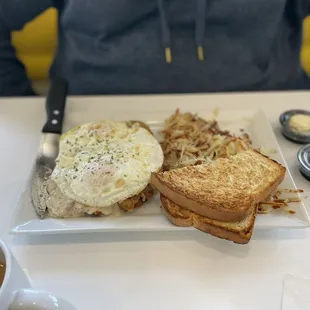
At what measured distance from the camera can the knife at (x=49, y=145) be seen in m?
1.02

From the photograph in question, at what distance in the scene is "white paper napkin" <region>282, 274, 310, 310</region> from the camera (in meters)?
0.82

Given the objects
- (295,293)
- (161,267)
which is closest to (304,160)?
(295,293)

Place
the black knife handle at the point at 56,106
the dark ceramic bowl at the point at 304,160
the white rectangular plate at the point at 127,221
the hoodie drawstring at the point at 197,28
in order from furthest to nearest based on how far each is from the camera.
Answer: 1. the hoodie drawstring at the point at 197,28
2. the black knife handle at the point at 56,106
3. the dark ceramic bowl at the point at 304,160
4. the white rectangular plate at the point at 127,221

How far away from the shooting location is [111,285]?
0.87 m

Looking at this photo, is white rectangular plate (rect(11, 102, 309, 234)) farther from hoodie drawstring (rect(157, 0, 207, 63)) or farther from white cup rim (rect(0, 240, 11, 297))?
hoodie drawstring (rect(157, 0, 207, 63))

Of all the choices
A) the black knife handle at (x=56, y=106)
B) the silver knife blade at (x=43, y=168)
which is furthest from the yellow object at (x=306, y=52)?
the silver knife blade at (x=43, y=168)

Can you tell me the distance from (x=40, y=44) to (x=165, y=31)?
63 centimetres

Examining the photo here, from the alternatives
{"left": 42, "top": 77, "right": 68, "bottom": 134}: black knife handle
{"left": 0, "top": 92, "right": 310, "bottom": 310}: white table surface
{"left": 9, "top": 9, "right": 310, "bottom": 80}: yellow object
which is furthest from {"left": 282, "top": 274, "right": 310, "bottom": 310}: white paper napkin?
{"left": 9, "top": 9, "right": 310, "bottom": 80}: yellow object

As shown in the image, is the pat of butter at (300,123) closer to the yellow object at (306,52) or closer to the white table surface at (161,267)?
the white table surface at (161,267)

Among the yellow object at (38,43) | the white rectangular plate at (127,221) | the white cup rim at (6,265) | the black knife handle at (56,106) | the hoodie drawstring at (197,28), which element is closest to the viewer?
the white cup rim at (6,265)

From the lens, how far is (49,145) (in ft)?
3.91

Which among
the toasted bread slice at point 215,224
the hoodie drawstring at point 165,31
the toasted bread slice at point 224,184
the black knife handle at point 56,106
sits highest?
the hoodie drawstring at point 165,31

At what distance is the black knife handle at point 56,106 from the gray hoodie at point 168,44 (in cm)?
25

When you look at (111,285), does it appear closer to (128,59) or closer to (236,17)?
(128,59)
